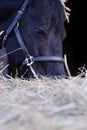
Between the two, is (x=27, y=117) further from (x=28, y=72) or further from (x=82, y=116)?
(x=28, y=72)

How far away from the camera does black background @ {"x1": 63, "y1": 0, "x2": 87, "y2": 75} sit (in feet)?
20.5

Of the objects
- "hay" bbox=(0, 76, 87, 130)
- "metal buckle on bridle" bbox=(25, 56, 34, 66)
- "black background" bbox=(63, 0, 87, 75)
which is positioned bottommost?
"black background" bbox=(63, 0, 87, 75)

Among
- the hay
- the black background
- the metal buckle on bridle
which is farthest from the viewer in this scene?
the black background

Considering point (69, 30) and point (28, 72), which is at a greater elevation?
point (28, 72)

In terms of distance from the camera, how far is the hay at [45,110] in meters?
1.63

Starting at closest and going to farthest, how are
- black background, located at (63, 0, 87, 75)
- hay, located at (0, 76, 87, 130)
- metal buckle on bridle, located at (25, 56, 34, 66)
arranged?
hay, located at (0, 76, 87, 130)
metal buckle on bridle, located at (25, 56, 34, 66)
black background, located at (63, 0, 87, 75)

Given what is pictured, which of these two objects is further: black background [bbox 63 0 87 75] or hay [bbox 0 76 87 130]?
black background [bbox 63 0 87 75]

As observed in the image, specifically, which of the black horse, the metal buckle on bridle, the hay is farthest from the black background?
the hay

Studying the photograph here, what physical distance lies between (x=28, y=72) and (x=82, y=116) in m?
2.26

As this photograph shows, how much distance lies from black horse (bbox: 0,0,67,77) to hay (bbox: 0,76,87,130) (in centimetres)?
169

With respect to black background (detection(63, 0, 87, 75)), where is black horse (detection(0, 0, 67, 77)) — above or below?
above

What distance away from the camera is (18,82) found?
3.06m

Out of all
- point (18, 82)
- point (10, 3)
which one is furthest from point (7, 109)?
point (10, 3)

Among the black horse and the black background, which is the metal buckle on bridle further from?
the black background
